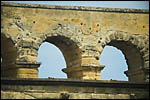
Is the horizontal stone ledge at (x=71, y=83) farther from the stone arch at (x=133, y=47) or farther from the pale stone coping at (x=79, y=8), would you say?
the pale stone coping at (x=79, y=8)

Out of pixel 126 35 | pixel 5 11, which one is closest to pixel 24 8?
pixel 5 11

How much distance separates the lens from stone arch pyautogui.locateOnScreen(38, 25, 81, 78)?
17562mm

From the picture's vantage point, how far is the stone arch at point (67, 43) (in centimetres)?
1756

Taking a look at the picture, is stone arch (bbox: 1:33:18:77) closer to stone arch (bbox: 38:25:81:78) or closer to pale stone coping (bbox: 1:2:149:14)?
stone arch (bbox: 38:25:81:78)

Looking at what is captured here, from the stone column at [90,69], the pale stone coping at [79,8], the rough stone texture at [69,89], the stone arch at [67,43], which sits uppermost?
the pale stone coping at [79,8]

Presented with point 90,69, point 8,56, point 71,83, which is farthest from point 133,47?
point 8,56

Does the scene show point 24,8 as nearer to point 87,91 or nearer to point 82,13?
point 82,13

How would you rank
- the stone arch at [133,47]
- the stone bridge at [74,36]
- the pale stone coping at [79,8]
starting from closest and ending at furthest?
the stone bridge at [74,36], the pale stone coping at [79,8], the stone arch at [133,47]

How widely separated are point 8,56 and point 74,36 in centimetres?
276

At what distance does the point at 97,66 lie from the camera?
17578 millimetres

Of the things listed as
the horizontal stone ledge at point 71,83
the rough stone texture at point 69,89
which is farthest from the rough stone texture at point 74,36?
the horizontal stone ledge at point 71,83

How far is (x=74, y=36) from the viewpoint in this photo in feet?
58.3

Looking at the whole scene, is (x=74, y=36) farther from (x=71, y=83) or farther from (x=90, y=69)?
(x=71, y=83)

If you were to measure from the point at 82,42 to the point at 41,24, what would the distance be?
5.75 feet
